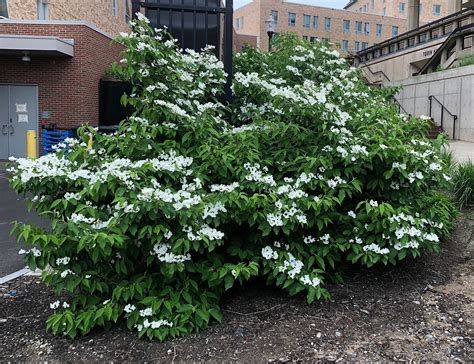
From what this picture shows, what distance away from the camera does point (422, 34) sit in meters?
31.2

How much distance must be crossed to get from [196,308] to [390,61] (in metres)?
35.2

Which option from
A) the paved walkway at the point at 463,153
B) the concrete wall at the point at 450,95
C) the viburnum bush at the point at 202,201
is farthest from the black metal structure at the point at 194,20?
the concrete wall at the point at 450,95

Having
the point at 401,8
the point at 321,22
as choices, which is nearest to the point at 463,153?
the point at 321,22

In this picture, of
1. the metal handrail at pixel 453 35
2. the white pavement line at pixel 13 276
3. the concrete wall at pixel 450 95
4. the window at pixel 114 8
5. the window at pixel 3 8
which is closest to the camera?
the white pavement line at pixel 13 276

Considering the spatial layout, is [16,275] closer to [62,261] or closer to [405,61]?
[62,261]

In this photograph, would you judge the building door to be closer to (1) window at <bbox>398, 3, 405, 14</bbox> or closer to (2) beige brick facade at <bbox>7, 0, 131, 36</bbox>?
(2) beige brick facade at <bbox>7, 0, 131, 36</bbox>

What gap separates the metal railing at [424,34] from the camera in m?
26.6

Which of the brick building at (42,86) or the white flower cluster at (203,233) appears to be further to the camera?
the brick building at (42,86)

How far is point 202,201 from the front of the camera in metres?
3.27

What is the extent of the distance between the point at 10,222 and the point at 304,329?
5518mm

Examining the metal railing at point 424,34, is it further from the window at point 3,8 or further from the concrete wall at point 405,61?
the window at point 3,8

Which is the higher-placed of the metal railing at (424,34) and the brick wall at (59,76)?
the metal railing at (424,34)

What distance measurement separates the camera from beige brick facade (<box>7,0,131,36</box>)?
18188 millimetres

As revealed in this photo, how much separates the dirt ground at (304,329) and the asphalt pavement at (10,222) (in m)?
0.89
